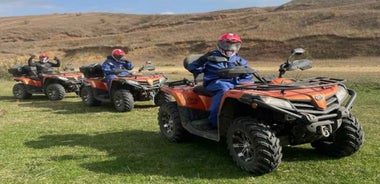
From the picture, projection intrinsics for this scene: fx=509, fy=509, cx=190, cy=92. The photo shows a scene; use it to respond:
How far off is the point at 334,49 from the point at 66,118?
108ft

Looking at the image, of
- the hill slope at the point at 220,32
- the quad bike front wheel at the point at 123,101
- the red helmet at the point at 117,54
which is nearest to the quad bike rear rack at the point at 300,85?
the quad bike front wheel at the point at 123,101

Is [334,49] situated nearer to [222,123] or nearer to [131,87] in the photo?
[131,87]

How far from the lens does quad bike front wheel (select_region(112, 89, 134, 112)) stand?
12531mm

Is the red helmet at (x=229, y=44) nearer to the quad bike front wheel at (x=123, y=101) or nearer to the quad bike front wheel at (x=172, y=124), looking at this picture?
the quad bike front wheel at (x=172, y=124)

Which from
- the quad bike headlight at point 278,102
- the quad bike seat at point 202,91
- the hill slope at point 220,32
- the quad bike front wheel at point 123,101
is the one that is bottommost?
the hill slope at point 220,32

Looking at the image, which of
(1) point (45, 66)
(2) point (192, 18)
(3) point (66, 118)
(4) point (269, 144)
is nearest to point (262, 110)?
(4) point (269, 144)

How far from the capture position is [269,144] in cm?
589

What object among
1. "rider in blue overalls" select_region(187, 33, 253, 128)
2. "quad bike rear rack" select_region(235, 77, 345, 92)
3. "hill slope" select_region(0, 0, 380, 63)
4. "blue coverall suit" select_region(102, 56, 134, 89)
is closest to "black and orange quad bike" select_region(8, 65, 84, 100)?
"blue coverall suit" select_region(102, 56, 134, 89)

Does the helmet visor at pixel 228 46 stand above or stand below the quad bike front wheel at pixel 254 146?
above

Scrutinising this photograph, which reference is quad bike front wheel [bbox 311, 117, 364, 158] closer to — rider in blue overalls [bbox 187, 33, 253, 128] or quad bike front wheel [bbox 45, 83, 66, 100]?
rider in blue overalls [bbox 187, 33, 253, 128]

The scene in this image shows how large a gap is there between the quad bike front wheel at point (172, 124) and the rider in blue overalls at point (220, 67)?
838 millimetres

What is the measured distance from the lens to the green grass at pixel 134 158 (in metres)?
6.21

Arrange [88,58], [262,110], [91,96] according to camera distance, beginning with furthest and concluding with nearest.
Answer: [88,58]
[91,96]
[262,110]

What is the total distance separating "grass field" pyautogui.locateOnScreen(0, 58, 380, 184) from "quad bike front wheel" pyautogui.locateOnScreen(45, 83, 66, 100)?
490cm
